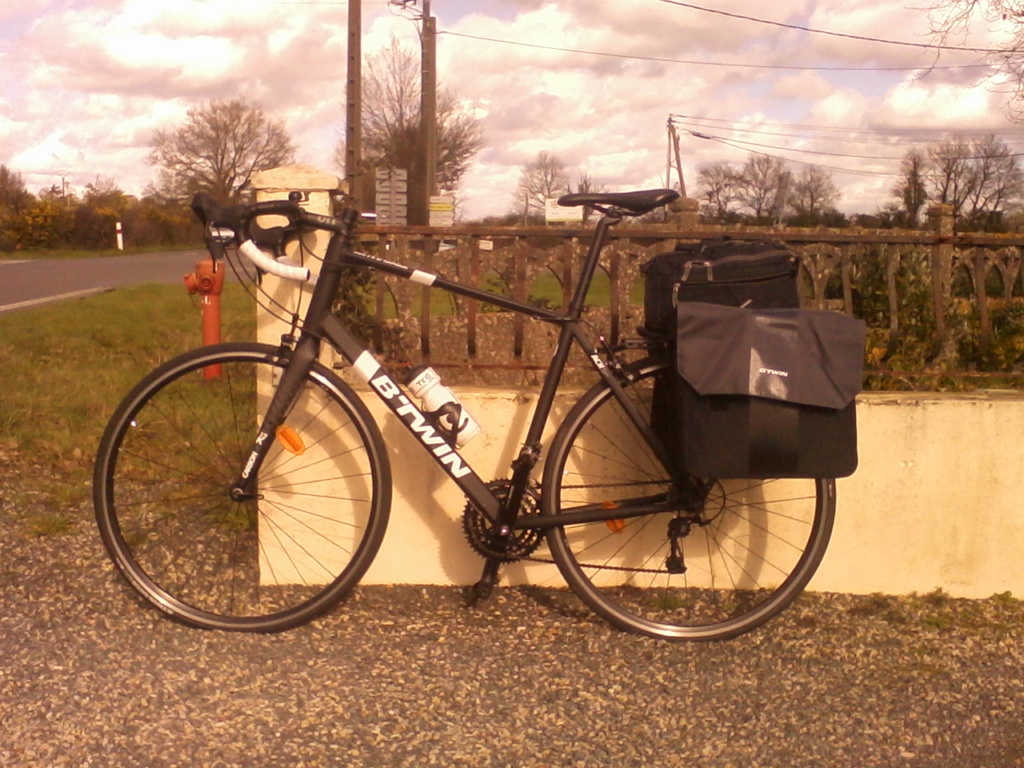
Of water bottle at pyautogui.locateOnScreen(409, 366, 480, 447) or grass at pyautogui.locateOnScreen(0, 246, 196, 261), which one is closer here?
water bottle at pyautogui.locateOnScreen(409, 366, 480, 447)

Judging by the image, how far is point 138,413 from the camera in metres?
3.60

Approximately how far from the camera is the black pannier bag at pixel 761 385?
330cm

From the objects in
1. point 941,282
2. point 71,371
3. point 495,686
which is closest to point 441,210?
point 71,371

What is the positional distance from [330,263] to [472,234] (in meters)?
0.58

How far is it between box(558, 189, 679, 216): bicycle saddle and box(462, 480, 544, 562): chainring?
0.94m

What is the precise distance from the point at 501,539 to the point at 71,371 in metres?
6.21

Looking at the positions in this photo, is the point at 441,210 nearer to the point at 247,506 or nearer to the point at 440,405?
the point at 247,506

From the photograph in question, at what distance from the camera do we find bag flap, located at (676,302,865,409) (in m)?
3.30

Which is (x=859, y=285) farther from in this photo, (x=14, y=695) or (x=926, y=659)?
(x=14, y=695)

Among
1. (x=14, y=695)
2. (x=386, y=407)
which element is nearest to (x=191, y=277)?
(x=386, y=407)

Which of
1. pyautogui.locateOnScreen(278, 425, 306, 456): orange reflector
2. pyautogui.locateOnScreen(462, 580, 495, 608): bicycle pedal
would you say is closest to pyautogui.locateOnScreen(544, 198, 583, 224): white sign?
pyautogui.locateOnScreen(278, 425, 306, 456): orange reflector

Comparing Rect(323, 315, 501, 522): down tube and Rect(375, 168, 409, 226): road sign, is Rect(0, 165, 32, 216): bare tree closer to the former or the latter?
Rect(375, 168, 409, 226): road sign

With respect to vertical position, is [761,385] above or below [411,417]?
above

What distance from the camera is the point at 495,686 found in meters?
3.31
